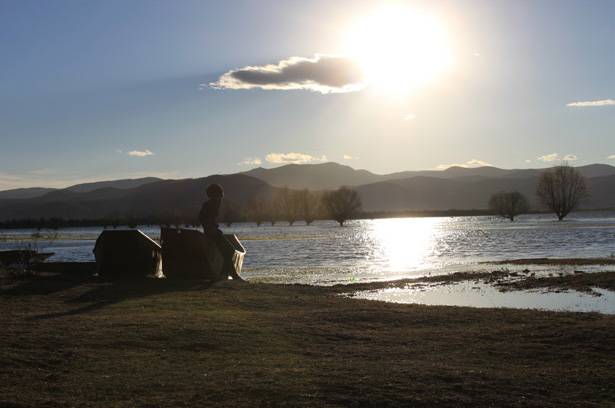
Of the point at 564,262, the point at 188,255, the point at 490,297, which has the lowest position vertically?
the point at 564,262

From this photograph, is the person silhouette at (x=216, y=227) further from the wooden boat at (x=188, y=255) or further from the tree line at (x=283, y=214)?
the tree line at (x=283, y=214)

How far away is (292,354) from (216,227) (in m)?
12.0

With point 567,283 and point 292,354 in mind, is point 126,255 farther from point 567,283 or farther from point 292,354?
point 567,283

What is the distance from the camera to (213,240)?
2186 cm

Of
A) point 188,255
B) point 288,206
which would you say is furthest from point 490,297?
point 288,206

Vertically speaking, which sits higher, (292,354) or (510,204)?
(510,204)

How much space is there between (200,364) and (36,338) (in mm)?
2883

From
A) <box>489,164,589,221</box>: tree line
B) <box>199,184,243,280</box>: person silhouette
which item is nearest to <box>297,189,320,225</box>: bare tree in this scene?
<box>489,164,589,221</box>: tree line

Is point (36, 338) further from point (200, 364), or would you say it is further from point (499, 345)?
point (499, 345)

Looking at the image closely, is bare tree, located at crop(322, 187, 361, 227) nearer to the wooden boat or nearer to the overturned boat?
the wooden boat

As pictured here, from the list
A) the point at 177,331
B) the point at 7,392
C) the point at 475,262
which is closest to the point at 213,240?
the point at 177,331

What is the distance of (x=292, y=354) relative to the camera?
10633 millimetres

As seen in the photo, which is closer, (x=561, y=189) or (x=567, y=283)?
(x=567, y=283)

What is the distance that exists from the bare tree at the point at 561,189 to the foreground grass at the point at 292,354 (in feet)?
390
